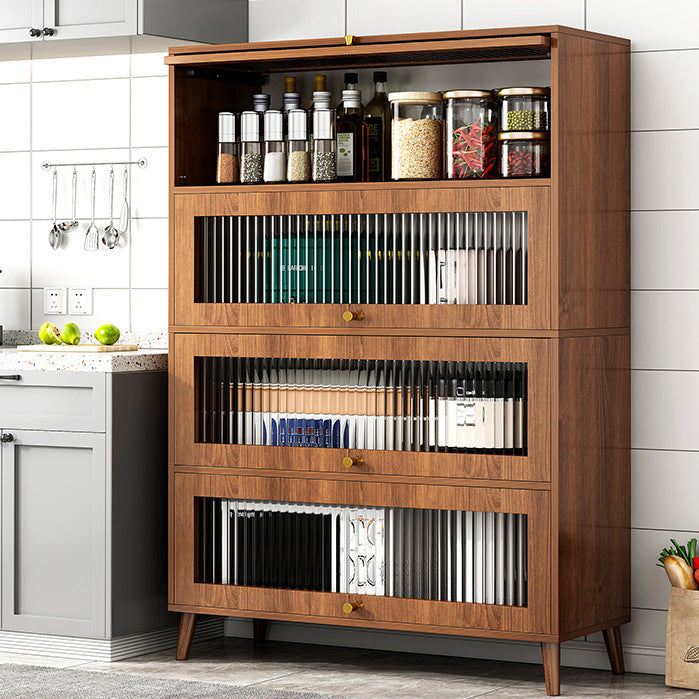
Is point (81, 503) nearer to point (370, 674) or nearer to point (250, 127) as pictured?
point (370, 674)

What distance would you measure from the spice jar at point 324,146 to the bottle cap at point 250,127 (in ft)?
0.60

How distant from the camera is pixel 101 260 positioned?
448 centimetres

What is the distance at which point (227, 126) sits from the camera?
3.85 m

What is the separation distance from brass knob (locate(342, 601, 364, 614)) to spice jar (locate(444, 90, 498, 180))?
1156mm

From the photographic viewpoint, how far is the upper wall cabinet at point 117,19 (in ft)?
12.9

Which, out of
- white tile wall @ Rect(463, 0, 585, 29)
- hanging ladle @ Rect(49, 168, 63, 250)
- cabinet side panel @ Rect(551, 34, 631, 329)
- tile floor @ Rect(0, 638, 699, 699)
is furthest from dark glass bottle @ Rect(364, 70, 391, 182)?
tile floor @ Rect(0, 638, 699, 699)

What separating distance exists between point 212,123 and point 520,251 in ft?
3.54

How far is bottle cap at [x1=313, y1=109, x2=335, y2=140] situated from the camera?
3.72 metres

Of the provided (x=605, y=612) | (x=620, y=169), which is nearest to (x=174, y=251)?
(x=620, y=169)

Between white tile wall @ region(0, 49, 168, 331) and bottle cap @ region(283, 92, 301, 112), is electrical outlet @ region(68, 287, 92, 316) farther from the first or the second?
bottle cap @ region(283, 92, 301, 112)

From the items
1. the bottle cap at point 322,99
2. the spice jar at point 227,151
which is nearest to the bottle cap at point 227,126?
the spice jar at point 227,151

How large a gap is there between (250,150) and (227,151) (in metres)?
0.08

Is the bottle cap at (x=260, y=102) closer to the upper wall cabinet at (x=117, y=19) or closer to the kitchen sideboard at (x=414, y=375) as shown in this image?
the kitchen sideboard at (x=414, y=375)

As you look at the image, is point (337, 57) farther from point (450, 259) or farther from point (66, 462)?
point (66, 462)
